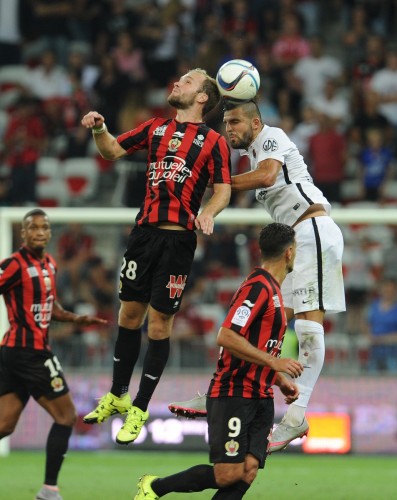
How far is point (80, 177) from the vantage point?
16.2 meters

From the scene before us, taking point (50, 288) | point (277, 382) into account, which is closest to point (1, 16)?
point (50, 288)

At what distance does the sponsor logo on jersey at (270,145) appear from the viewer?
341 inches

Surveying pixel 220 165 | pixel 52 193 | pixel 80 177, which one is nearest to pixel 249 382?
Answer: pixel 220 165

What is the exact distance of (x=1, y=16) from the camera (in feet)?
62.8

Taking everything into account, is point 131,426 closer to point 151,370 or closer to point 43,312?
point 151,370

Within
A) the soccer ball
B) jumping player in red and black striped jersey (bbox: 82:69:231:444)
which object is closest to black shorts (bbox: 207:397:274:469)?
jumping player in red and black striped jersey (bbox: 82:69:231:444)

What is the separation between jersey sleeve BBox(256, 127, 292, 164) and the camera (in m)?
8.63

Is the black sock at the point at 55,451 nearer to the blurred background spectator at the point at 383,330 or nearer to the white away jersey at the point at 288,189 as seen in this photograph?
Result: the white away jersey at the point at 288,189

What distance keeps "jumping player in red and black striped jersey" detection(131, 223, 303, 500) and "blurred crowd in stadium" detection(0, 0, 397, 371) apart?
5.83 m

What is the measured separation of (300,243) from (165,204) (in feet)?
3.61

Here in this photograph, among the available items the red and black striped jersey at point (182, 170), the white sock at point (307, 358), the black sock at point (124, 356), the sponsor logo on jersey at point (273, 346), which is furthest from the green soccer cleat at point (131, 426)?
the red and black striped jersey at point (182, 170)

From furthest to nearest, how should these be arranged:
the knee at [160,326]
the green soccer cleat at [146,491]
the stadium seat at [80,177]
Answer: the stadium seat at [80,177] → the knee at [160,326] → the green soccer cleat at [146,491]

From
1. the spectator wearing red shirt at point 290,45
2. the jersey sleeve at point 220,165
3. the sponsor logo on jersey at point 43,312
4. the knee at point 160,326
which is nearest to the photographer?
the jersey sleeve at point 220,165

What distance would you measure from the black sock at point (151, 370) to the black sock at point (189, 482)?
62cm
